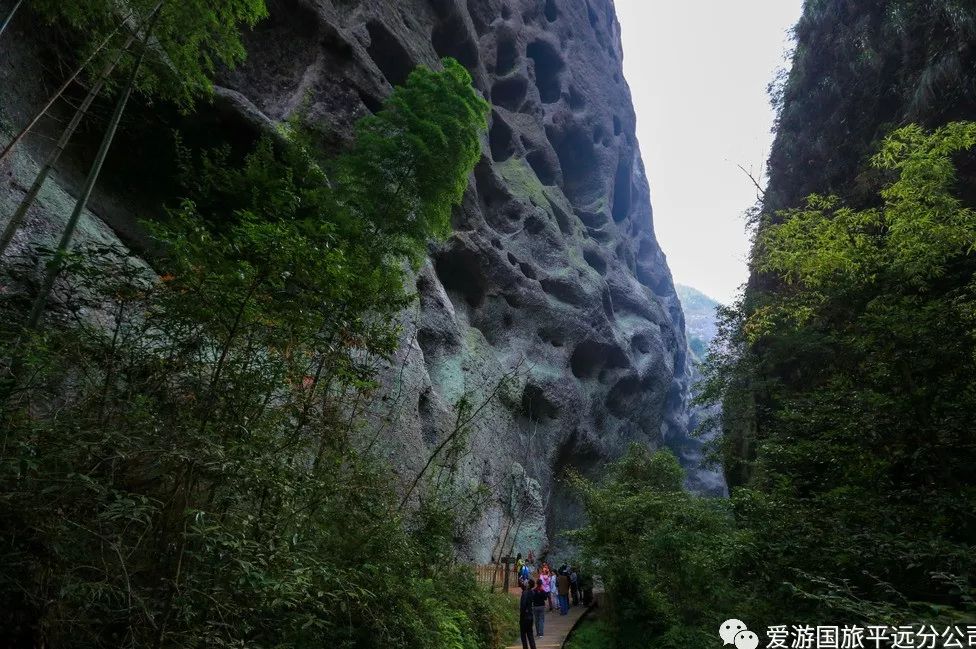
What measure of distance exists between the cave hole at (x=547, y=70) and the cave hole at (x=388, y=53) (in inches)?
579

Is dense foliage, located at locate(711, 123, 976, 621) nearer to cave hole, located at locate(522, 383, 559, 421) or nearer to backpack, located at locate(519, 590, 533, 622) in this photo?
backpack, located at locate(519, 590, 533, 622)

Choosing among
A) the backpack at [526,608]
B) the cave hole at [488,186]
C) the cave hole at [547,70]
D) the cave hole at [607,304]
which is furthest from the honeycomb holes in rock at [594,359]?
the backpack at [526,608]

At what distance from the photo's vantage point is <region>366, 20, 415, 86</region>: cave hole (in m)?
15.3

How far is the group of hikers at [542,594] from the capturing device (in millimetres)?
7660

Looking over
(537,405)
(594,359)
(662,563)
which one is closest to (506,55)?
(594,359)

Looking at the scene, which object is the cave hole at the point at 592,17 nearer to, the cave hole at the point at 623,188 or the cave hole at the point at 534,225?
the cave hole at the point at 623,188

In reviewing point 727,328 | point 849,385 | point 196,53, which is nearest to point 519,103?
point 727,328

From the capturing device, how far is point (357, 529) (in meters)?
4.76

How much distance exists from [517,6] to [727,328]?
2031 cm

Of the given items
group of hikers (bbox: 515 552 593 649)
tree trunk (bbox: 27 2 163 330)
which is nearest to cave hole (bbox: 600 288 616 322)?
group of hikers (bbox: 515 552 593 649)

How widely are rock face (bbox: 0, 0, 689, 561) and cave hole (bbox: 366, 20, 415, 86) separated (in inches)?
2.2

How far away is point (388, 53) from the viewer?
635 inches

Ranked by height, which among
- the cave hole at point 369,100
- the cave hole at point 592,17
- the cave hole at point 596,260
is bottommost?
the cave hole at point 369,100

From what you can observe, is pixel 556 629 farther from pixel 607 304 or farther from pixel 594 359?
pixel 607 304
